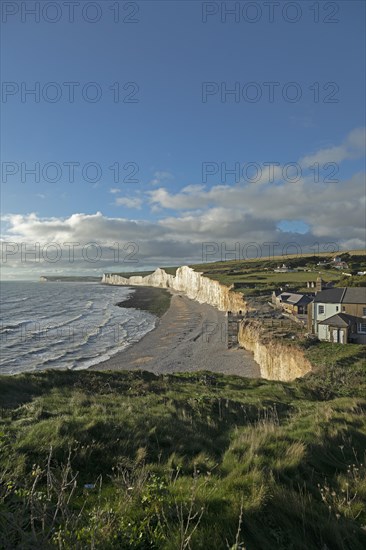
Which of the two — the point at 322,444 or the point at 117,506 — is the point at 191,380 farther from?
the point at 117,506

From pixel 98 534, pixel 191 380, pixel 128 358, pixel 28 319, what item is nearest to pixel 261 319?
pixel 128 358

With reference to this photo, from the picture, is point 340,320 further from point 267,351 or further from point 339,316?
point 267,351

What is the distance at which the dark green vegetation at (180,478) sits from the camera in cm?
359

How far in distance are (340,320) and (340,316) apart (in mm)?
593

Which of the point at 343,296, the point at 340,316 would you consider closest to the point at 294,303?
the point at 343,296

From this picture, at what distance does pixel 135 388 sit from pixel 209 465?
12.3 metres

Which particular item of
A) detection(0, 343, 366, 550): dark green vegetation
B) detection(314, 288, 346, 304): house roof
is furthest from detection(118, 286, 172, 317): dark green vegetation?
detection(0, 343, 366, 550): dark green vegetation

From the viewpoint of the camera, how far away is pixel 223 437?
8625 millimetres

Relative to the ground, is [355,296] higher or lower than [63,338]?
higher

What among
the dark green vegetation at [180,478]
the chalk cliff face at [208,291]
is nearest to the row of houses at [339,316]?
the dark green vegetation at [180,478]

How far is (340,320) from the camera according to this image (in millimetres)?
32500

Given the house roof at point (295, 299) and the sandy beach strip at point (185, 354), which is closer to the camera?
the sandy beach strip at point (185, 354)

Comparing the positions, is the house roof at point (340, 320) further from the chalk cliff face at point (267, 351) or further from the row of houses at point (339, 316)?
the chalk cliff face at point (267, 351)

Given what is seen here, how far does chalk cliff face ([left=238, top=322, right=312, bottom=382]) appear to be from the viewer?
88.9 feet
